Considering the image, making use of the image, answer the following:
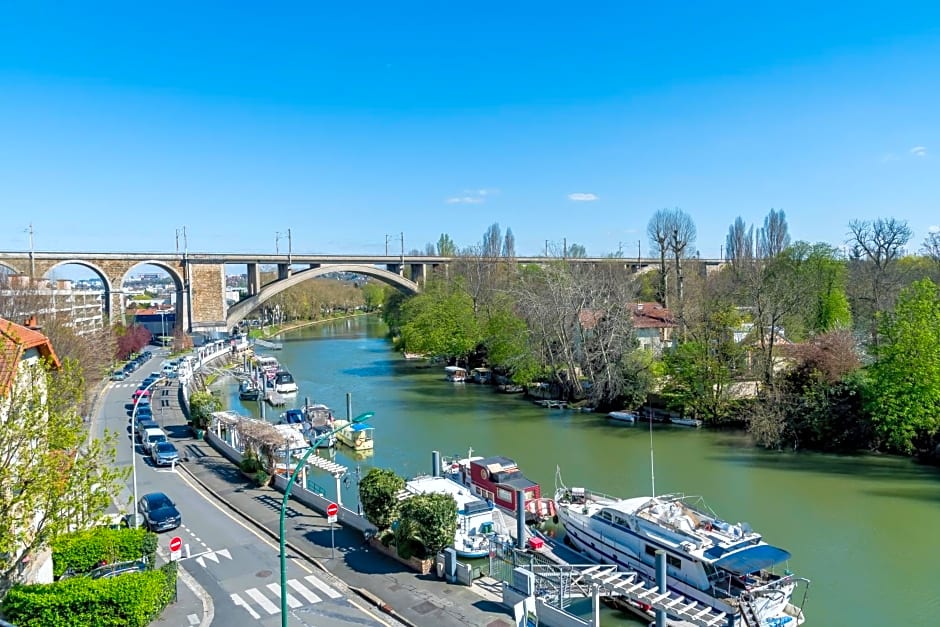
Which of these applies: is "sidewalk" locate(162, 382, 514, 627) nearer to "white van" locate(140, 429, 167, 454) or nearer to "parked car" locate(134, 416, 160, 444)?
"white van" locate(140, 429, 167, 454)

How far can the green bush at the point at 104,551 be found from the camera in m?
11.0

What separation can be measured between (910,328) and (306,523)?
18.3 meters

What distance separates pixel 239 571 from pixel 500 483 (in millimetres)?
6743

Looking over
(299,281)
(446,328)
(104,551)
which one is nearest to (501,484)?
(104,551)

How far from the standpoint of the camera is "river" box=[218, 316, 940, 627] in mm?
12578

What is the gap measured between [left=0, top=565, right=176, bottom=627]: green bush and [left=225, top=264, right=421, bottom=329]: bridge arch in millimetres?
53416

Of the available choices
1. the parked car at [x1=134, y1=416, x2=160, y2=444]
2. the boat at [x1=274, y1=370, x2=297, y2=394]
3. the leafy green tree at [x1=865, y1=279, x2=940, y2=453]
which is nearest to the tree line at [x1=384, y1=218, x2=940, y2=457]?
the leafy green tree at [x1=865, y1=279, x2=940, y2=453]

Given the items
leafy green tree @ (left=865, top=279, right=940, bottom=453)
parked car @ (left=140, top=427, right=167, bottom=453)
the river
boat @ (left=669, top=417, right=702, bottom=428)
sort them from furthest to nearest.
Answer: boat @ (left=669, top=417, right=702, bottom=428) → parked car @ (left=140, top=427, right=167, bottom=453) → leafy green tree @ (left=865, top=279, right=940, bottom=453) → the river

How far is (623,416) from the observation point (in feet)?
89.9

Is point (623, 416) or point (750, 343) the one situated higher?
point (750, 343)

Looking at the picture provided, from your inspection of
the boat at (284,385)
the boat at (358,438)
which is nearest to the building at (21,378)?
the boat at (358,438)

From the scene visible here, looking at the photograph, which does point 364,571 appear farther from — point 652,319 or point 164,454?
point 652,319

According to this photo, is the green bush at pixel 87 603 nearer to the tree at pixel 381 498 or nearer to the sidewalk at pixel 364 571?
the sidewalk at pixel 364 571

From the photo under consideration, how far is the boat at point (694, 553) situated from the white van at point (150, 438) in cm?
1294
